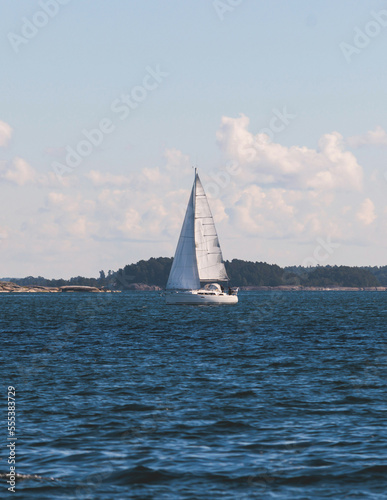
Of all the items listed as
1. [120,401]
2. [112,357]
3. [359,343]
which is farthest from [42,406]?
[359,343]

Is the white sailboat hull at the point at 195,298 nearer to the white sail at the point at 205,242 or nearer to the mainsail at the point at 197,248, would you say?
the mainsail at the point at 197,248

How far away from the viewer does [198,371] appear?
37938 millimetres

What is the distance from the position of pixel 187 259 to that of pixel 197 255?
1.84 meters

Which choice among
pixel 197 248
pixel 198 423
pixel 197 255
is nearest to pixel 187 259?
pixel 197 255

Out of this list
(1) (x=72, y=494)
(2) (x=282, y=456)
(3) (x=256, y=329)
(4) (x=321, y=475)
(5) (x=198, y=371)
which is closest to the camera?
(1) (x=72, y=494)

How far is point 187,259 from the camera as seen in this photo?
117375mm

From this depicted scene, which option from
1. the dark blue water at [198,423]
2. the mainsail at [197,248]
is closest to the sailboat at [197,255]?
the mainsail at [197,248]

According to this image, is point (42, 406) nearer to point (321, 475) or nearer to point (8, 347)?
point (321, 475)

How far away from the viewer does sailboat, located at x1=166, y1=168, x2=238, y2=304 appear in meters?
Answer: 116

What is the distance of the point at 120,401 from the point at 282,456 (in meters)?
10.3

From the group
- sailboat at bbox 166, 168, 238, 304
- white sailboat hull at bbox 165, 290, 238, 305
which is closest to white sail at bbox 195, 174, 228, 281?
sailboat at bbox 166, 168, 238, 304

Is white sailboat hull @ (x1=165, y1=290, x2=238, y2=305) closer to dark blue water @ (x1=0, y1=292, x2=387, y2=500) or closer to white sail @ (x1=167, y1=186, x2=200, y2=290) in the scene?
white sail @ (x1=167, y1=186, x2=200, y2=290)

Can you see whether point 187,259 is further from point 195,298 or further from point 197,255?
point 195,298

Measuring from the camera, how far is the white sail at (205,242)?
381 ft
